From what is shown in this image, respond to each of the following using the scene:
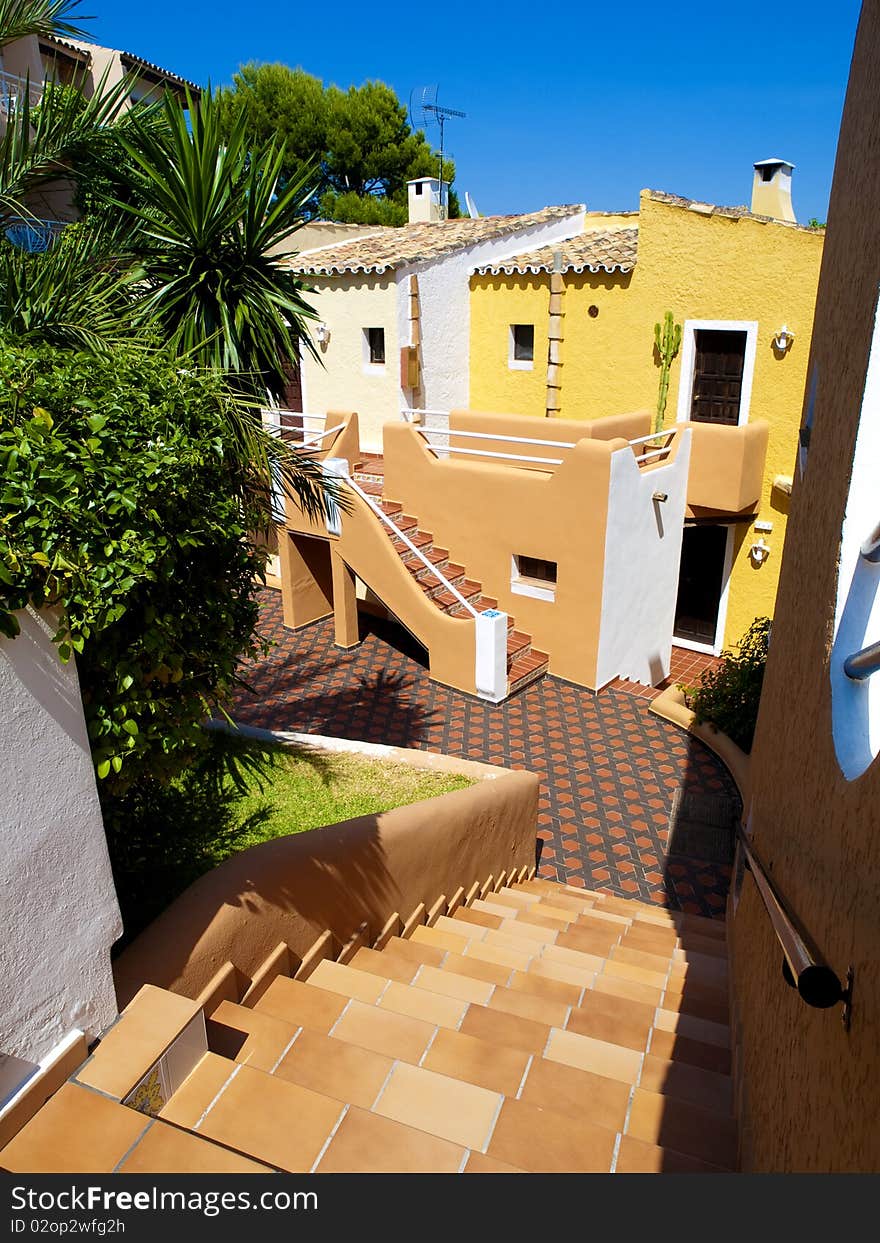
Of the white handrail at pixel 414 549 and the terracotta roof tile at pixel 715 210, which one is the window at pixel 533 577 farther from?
the terracotta roof tile at pixel 715 210

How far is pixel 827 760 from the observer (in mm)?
3355

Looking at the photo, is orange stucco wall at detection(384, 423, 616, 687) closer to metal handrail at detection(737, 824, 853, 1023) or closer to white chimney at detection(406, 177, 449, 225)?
metal handrail at detection(737, 824, 853, 1023)

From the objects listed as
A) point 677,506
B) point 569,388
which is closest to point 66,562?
point 677,506

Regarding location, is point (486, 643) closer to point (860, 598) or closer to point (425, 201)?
point (860, 598)

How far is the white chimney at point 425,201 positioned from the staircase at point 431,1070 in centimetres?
1911

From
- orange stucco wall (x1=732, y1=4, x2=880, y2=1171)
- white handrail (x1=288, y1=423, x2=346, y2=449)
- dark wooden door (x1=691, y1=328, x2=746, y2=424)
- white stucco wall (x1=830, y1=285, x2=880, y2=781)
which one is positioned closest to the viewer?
orange stucco wall (x1=732, y1=4, x2=880, y2=1171)

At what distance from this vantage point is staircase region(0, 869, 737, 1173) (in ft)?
9.46

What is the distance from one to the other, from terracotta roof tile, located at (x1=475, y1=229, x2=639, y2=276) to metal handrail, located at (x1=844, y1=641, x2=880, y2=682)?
1311 cm

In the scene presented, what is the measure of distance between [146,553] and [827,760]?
2.83 metres

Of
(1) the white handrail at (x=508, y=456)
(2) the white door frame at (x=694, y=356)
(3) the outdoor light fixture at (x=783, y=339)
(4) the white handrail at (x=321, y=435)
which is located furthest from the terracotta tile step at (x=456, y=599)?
(3) the outdoor light fixture at (x=783, y=339)

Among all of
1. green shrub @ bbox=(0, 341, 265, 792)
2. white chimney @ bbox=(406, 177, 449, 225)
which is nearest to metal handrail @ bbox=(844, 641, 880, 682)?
green shrub @ bbox=(0, 341, 265, 792)

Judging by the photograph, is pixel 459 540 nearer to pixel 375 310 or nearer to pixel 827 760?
pixel 375 310

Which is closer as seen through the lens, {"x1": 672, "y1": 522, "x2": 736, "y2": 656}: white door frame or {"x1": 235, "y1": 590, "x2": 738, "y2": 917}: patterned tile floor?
{"x1": 235, "y1": 590, "x2": 738, "y2": 917}: patterned tile floor

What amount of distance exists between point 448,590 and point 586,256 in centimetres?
704
